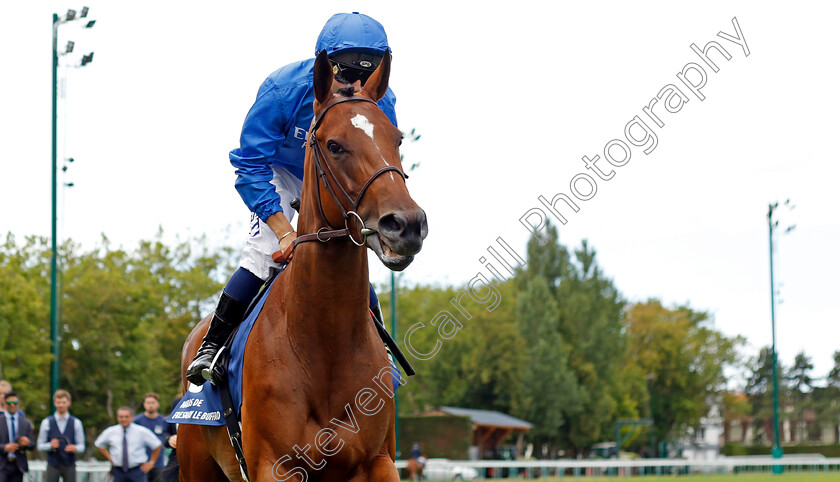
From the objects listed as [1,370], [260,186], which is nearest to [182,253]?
[1,370]

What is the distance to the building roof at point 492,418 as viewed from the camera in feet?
209

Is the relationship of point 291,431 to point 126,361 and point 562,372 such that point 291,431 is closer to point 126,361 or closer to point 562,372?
point 126,361

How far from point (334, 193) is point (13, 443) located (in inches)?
→ 443

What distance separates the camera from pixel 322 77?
15.3 ft

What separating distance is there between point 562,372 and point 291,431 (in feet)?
219

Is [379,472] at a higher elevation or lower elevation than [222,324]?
lower

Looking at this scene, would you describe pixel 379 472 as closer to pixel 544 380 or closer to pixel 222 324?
pixel 222 324

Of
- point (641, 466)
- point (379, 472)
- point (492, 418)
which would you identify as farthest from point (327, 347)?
point (492, 418)

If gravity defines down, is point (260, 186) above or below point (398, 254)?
above

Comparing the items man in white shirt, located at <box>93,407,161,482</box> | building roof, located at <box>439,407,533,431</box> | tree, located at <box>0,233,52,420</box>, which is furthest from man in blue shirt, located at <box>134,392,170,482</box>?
building roof, located at <box>439,407,533,431</box>

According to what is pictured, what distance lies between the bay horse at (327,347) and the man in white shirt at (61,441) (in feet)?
33.5

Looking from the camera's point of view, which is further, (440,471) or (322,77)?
(440,471)

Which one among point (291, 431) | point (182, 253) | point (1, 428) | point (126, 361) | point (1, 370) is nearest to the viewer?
point (291, 431)

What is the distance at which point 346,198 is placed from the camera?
14.4 ft
